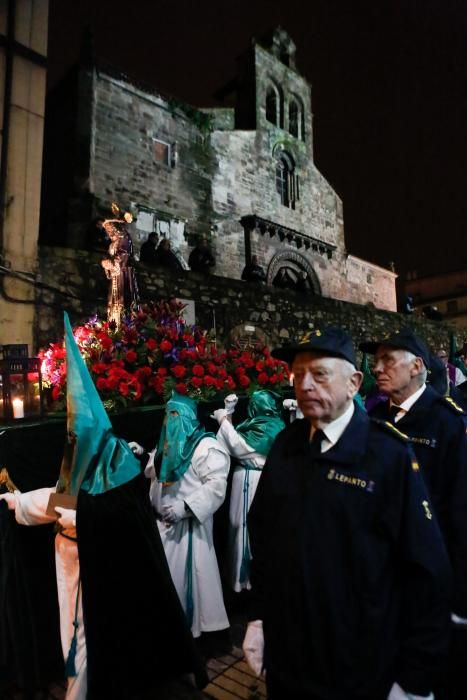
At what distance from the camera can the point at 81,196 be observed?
14195 millimetres

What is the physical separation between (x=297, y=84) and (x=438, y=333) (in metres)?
14.5

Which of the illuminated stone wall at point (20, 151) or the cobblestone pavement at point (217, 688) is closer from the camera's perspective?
the cobblestone pavement at point (217, 688)

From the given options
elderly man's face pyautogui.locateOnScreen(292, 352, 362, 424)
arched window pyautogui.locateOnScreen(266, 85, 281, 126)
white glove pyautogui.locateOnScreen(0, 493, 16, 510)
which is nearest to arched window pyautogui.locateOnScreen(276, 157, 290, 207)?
arched window pyautogui.locateOnScreen(266, 85, 281, 126)

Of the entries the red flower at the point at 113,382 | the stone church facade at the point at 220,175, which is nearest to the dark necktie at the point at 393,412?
the red flower at the point at 113,382

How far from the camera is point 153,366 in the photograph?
4746 mm

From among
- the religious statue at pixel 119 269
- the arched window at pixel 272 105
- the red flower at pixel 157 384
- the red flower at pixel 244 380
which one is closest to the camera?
the red flower at pixel 157 384

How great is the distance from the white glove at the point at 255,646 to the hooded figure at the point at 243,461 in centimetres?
233

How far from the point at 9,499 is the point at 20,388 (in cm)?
151

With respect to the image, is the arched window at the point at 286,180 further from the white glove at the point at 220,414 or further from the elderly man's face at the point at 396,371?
the elderly man's face at the point at 396,371

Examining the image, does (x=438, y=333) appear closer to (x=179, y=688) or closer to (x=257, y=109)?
(x=257, y=109)

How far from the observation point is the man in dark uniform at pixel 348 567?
1686 millimetres

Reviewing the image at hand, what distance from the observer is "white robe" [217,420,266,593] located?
4355 millimetres

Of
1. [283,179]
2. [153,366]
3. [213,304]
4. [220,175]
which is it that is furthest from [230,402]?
[283,179]

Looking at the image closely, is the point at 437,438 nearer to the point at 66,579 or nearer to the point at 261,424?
the point at 261,424
